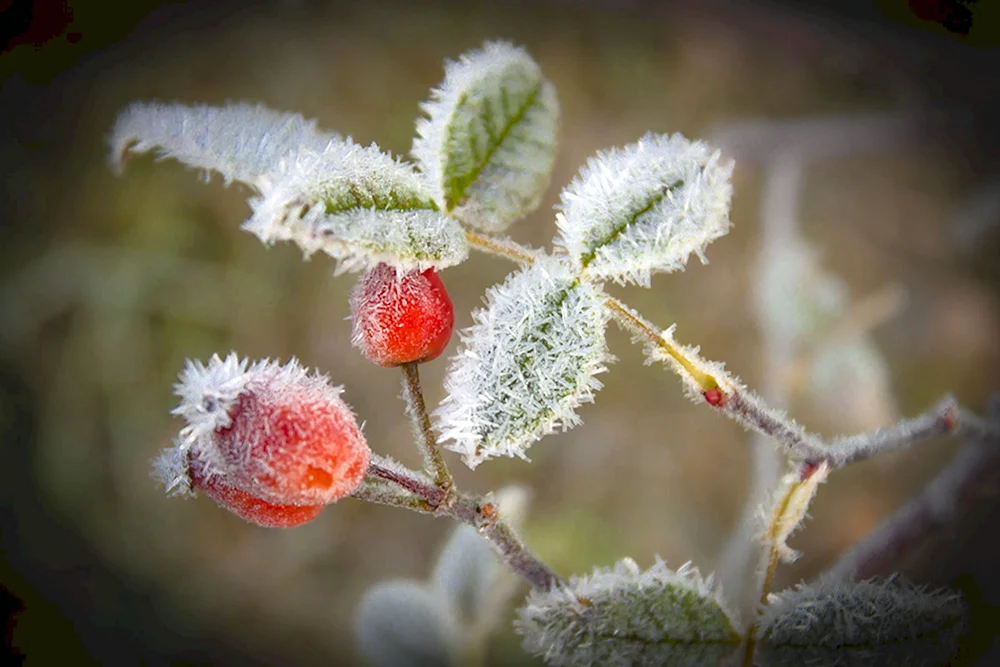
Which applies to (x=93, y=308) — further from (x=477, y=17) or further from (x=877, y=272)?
(x=877, y=272)

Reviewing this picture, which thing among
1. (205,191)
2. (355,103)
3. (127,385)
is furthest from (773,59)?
(127,385)

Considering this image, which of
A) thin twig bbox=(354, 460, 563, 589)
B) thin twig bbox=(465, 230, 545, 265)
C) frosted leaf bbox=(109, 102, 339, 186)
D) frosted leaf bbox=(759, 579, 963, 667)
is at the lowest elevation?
frosted leaf bbox=(759, 579, 963, 667)

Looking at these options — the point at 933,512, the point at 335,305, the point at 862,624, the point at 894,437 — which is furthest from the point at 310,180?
the point at 335,305

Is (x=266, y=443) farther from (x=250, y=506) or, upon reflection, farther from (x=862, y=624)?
(x=862, y=624)

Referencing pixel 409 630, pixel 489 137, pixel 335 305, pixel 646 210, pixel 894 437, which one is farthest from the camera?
pixel 335 305

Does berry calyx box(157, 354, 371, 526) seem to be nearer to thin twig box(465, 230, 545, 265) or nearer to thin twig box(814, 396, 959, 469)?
thin twig box(465, 230, 545, 265)

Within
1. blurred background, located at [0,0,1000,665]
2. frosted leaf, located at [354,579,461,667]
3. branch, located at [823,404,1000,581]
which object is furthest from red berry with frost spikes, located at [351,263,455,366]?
blurred background, located at [0,0,1000,665]
